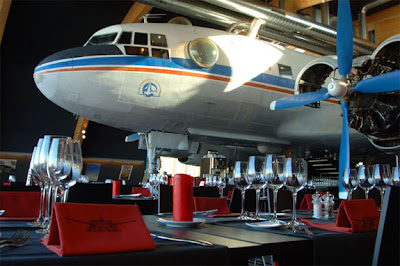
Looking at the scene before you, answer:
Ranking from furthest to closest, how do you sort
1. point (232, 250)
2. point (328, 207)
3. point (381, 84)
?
point (381, 84) < point (328, 207) < point (232, 250)

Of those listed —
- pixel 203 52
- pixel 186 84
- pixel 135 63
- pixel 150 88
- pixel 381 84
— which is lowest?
pixel 381 84

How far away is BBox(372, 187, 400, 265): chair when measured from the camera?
1318mm

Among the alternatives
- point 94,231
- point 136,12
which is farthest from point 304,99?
point 136,12

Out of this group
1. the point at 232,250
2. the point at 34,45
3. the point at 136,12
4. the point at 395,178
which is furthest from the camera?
the point at 34,45

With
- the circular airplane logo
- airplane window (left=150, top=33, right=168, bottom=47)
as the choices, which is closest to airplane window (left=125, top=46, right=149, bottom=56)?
airplane window (left=150, top=33, right=168, bottom=47)

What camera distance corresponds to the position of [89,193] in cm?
348

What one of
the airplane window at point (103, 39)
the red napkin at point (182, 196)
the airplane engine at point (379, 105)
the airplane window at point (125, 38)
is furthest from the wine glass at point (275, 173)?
the airplane window at point (103, 39)

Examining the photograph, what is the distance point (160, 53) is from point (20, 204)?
22.5ft

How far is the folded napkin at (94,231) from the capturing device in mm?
970

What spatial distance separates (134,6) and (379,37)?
9.29 m

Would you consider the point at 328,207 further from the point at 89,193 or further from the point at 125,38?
the point at 125,38

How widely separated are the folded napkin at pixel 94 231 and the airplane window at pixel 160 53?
7.72 metres

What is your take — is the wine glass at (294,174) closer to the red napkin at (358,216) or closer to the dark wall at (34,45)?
the red napkin at (358,216)

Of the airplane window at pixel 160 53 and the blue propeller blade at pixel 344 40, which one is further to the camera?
the airplane window at pixel 160 53
